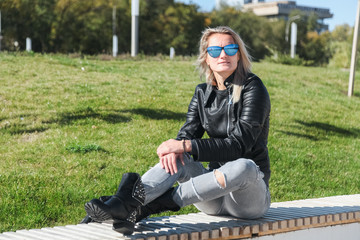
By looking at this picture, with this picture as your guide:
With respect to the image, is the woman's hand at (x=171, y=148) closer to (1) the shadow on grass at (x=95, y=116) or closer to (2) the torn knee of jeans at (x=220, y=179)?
(2) the torn knee of jeans at (x=220, y=179)

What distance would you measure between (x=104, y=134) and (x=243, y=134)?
13.1 ft

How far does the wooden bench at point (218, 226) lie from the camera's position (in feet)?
10.3

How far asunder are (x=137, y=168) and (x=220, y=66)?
2.75 meters

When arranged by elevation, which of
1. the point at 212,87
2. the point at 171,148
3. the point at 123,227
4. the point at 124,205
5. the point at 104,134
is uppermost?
the point at 212,87

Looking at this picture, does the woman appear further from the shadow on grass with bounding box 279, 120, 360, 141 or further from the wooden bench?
the shadow on grass with bounding box 279, 120, 360, 141

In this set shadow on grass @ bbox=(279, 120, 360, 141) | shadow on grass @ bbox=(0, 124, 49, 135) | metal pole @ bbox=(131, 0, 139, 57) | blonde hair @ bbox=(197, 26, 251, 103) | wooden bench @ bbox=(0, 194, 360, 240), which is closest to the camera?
wooden bench @ bbox=(0, 194, 360, 240)

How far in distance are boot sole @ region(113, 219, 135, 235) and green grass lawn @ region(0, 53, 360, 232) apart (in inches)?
74.2

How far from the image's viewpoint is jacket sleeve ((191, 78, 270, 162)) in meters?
3.40

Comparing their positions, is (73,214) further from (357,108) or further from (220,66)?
(357,108)

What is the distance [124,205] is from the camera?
310 centimetres

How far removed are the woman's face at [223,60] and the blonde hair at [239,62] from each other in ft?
0.11

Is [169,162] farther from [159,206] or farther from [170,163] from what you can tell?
[159,206]

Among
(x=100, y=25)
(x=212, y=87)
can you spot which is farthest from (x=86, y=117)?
(x=100, y=25)

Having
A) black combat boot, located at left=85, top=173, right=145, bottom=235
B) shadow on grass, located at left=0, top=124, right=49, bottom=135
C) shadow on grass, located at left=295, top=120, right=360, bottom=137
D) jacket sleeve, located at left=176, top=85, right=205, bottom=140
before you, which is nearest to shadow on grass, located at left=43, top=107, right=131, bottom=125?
shadow on grass, located at left=0, top=124, right=49, bottom=135
